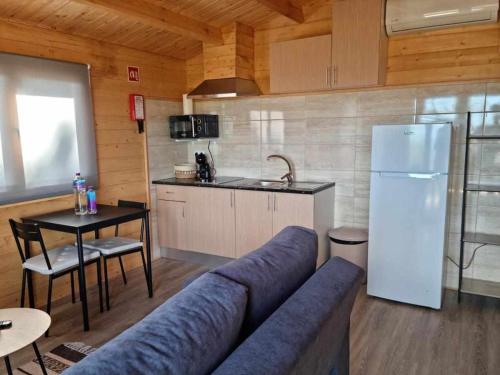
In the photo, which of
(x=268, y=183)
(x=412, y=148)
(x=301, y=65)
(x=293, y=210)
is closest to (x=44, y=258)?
(x=293, y=210)

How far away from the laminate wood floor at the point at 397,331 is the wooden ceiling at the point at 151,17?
227 centimetres

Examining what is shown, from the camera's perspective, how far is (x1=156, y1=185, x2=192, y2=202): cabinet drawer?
13.7 ft

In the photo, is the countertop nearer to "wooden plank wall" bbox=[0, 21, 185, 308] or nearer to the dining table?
"wooden plank wall" bbox=[0, 21, 185, 308]

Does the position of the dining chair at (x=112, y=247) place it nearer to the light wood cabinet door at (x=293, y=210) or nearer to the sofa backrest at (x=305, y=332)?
the light wood cabinet door at (x=293, y=210)

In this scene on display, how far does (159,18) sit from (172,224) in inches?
81.9

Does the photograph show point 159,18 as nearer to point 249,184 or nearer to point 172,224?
point 249,184

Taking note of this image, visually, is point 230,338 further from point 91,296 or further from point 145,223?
point 91,296

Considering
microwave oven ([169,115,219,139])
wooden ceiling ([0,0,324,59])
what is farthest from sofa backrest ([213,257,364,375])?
microwave oven ([169,115,219,139])

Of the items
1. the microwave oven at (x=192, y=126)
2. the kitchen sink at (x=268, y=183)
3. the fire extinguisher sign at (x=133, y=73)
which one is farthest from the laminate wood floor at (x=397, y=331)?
the fire extinguisher sign at (x=133, y=73)

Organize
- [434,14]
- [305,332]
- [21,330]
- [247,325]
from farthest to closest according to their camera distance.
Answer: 1. [434,14]
2. [21,330]
3. [247,325]
4. [305,332]

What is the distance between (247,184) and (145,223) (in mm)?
1090

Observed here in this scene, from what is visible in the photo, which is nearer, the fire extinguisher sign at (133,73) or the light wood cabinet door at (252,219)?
the light wood cabinet door at (252,219)

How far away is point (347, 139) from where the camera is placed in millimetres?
3818

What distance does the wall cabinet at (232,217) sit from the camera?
11.9 ft
